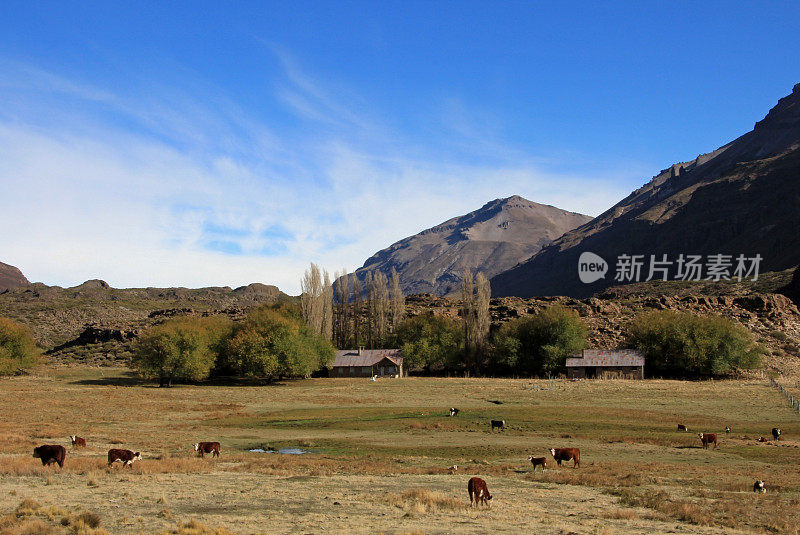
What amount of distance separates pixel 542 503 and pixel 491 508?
2.08 metres

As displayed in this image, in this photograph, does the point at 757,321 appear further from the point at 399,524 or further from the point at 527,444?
the point at 399,524

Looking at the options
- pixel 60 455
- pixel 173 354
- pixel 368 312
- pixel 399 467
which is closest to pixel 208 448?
pixel 60 455

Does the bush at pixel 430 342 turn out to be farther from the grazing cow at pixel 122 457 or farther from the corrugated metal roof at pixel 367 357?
the grazing cow at pixel 122 457

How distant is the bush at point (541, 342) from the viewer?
8919 cm

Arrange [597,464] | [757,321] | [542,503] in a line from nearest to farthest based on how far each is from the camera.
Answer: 1. [542,503]
2. [597,464]
3. [757,321]

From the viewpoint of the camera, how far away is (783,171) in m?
198

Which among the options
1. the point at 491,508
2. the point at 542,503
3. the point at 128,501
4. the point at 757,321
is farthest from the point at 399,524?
the point at 757,321

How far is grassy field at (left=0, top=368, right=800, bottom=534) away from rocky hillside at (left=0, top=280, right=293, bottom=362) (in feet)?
223

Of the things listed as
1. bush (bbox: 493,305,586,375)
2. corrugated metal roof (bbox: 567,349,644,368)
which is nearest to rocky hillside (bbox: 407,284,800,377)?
corrugated metal roof (bbox: 567,349,644,368)

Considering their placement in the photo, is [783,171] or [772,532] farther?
[783,171]

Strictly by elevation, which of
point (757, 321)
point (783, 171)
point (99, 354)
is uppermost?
point (783, 171)

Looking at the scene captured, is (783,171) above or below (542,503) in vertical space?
above

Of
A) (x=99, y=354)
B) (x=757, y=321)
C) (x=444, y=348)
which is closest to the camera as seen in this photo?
(x=444, y=348)

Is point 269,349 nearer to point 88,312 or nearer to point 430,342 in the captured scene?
point 430,342
